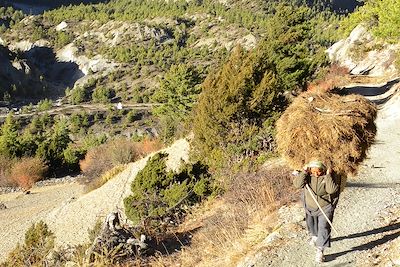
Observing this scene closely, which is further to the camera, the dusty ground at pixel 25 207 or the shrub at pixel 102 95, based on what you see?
the shrub at pixel 102 95

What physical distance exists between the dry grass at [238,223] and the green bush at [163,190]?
1.54 m

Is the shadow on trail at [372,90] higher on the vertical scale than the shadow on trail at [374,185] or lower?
lower

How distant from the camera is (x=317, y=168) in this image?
605 centimetres

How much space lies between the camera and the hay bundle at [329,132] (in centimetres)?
641

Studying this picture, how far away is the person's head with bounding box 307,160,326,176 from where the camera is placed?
19.9 feet

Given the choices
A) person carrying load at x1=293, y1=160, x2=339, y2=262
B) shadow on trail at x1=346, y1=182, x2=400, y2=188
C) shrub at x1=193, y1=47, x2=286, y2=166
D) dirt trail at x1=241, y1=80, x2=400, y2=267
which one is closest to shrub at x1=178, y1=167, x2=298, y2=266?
dirt trail at x1=241, y1=80, x2=400, y2=267

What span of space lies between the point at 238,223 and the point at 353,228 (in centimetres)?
226

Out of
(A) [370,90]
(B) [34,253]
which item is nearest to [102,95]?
(A) [370,90]

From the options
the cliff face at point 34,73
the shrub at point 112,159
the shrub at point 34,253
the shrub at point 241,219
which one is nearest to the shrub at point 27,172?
the shrub at point 112,159

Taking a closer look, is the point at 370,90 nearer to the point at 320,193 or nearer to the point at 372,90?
the point at 372,90

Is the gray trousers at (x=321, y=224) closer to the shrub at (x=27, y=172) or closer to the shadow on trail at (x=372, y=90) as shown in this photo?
the shadow on trail at (x=372, y=90)

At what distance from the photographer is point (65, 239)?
1681 centimetres

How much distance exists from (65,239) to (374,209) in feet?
39.7

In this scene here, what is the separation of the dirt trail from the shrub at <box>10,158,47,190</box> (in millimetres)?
27582
